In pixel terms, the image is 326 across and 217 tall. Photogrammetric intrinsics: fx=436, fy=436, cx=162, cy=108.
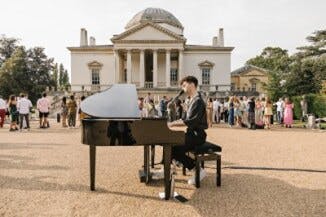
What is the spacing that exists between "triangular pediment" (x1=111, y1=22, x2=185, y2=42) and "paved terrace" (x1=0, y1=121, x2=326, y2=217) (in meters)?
41.9

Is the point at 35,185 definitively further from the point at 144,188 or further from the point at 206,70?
the point at 206,70

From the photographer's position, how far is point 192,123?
23.9 feet

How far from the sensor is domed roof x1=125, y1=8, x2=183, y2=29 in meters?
63.8

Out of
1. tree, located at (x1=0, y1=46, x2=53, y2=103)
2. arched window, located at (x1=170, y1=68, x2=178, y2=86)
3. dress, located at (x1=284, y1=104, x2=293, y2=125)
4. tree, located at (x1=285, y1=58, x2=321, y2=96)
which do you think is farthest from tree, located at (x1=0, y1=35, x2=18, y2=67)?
dress, located at (x1=284, y1=104, x2=293, y2=125)

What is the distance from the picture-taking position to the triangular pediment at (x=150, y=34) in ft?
173

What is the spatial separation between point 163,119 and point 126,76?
166 feet

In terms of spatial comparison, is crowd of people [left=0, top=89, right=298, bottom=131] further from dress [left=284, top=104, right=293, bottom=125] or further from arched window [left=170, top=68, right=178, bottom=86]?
arched window [left=170, top=68, right=178, bottom=86]

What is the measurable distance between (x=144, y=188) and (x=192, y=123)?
1.34 m

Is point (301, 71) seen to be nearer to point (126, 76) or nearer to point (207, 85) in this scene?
point (207, 85)

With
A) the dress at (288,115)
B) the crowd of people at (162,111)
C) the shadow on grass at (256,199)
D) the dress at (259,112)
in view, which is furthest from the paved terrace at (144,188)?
the dress at (259,112)

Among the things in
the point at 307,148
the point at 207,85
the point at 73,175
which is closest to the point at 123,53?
the point at 207,85

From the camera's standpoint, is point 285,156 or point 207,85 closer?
point 285,156

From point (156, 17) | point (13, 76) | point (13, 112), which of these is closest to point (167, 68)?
point (156, 17)

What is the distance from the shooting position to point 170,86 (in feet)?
179
